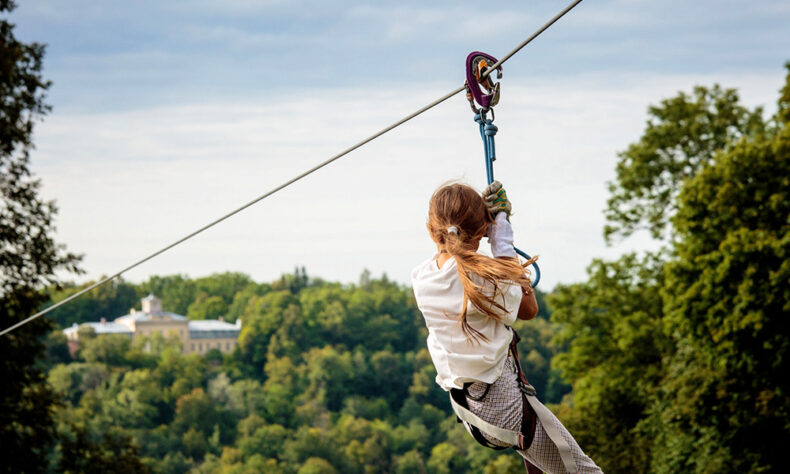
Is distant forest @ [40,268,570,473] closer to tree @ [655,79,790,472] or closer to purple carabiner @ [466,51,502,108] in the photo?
tree @ [655,79,790,472]

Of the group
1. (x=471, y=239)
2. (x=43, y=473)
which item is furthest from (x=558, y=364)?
(x=471, y=239)

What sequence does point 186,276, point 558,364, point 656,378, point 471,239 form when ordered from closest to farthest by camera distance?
point 471,239, point 656,378, point 558,364, point 186,276

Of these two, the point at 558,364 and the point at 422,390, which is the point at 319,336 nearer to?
the point at 422,390

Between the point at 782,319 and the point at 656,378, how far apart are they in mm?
Answer: 5936

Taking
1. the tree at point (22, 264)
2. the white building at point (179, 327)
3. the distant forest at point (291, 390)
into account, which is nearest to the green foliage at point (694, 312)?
the tree at point (22, 264)

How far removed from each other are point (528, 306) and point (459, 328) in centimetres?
26

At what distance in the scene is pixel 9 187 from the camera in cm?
1531

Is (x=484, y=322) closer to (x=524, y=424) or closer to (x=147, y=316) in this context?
(x=524, y=424)

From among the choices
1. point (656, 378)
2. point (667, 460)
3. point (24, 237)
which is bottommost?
point (667, 460)

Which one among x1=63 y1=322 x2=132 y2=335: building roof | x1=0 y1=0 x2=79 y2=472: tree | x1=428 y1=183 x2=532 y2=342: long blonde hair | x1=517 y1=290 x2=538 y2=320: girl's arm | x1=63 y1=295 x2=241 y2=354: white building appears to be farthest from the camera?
x1=63 y1=295 x2=241 y2=354: white building

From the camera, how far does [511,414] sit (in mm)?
3330

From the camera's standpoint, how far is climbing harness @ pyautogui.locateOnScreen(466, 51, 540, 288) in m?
3.64

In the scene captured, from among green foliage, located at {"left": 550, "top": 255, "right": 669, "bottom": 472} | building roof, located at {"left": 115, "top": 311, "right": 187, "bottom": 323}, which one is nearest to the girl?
green foliage, located at {"left": 550, "top": 255, "right": 669, "bottom": 472}

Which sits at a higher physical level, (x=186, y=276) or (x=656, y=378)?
(x=186, y=276)
